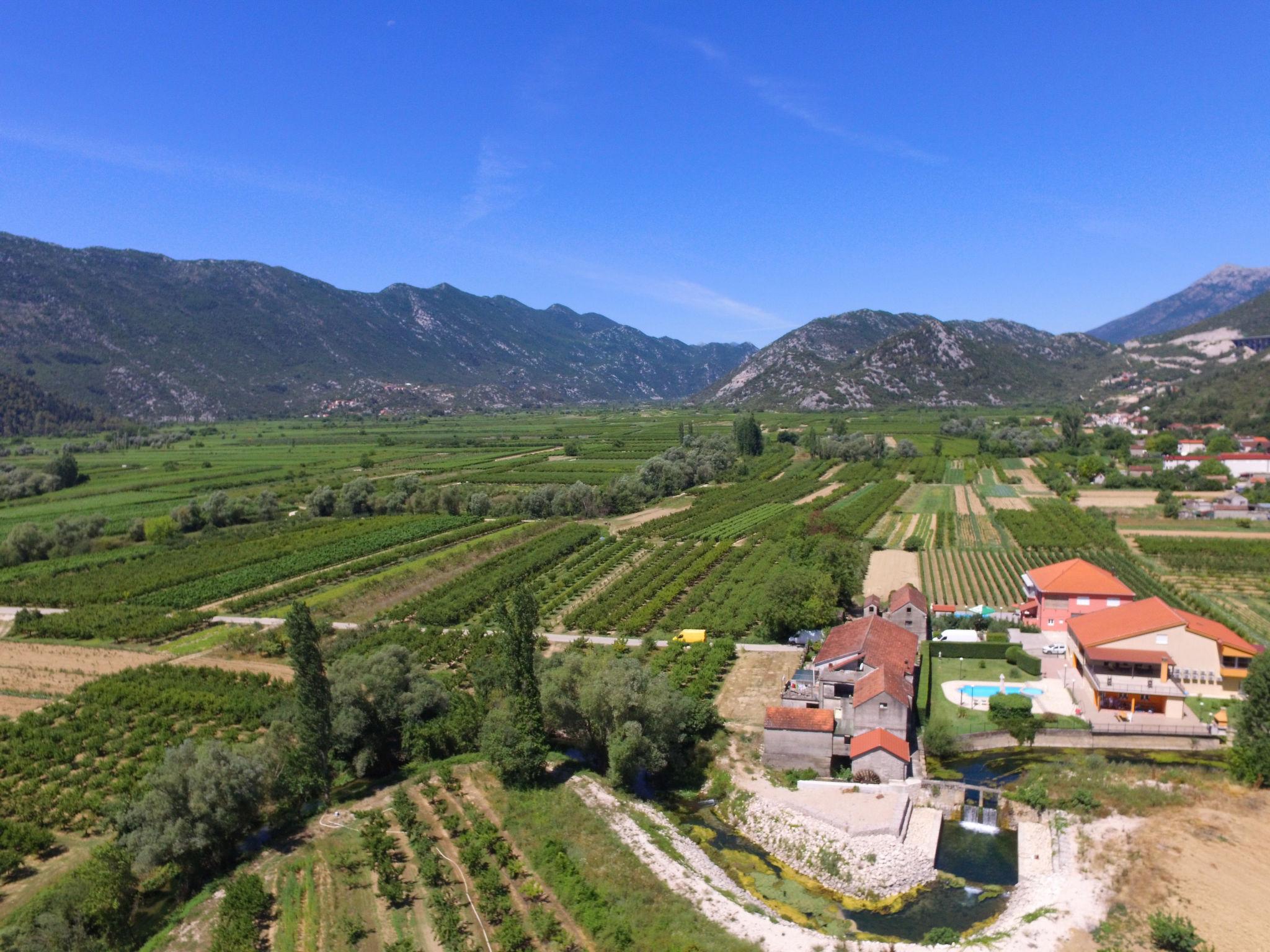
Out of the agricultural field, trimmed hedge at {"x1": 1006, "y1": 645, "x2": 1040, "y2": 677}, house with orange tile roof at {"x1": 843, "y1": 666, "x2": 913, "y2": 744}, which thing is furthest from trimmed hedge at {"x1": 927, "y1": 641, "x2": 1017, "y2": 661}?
house with orange tile roof at {"x1": 843, "y1": 666, "x2": 913, "y2": 744}

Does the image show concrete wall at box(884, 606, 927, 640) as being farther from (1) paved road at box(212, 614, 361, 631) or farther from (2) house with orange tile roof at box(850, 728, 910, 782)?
(1) paved road at box(212, 614, 361, 631)

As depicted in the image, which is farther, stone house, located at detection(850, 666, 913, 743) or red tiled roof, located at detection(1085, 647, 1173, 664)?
red tiled roof, located at detection(1085, 647, 1173, 664)

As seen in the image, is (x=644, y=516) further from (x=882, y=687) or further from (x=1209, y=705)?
(x=1209, y=705)

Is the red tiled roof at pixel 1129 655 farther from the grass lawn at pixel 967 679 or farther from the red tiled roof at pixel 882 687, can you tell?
the red tiled roof at pixel 882 687

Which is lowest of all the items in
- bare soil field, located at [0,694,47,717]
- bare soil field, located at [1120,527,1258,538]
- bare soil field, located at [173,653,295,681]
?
bare soil field, located at [0,694,47,717]

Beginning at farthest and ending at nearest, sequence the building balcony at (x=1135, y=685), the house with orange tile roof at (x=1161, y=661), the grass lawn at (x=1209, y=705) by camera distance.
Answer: the house with orange tile roof at (x=1161, y=661), the building balcony at (x=1135, y=685), the grass lawn at (x=1209, y=705)

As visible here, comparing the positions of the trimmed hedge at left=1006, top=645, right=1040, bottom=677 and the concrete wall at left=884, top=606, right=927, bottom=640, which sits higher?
the concrete wall at left=884, top=606, right=927, bottom=640

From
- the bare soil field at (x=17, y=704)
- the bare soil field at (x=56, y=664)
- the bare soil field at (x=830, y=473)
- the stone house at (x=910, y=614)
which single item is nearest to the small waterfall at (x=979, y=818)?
the stone house at (x=910, y=614)
